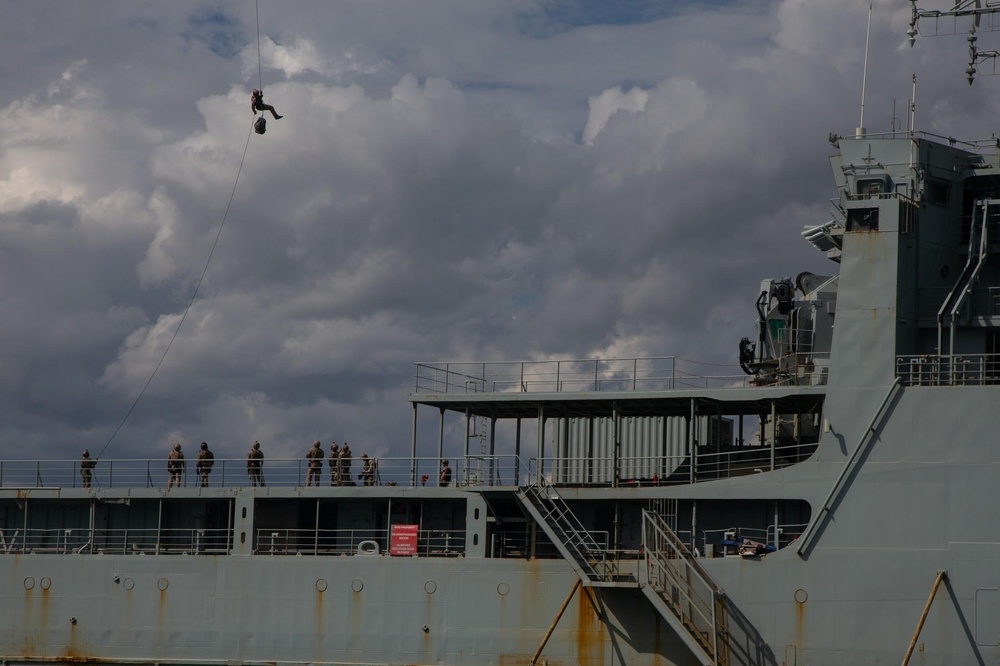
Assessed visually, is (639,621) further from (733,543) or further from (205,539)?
(205,539)

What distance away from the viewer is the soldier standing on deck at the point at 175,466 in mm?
35344

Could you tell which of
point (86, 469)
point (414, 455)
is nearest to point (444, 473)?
point (414, 455)

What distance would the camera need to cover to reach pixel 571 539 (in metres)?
29.6

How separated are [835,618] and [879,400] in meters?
4.85

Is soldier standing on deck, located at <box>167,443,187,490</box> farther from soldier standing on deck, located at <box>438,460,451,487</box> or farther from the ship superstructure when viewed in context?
soldier standing on deck, located at <box>438,460,451,487</box>

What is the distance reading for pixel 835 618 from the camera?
27.2m

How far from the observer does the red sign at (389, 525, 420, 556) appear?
31.8 meters

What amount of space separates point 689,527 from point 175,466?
14.9 metres

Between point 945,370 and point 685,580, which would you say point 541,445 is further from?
point 945,370

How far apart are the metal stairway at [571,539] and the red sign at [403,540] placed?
3.33m

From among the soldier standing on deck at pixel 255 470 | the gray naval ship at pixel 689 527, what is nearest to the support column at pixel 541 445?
the gray naval ship at pixel 689 527

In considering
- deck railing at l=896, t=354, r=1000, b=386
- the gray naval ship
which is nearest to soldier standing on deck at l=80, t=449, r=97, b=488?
the gray naval ship

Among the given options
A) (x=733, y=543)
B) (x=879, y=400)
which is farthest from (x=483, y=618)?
(x=879, y=400)

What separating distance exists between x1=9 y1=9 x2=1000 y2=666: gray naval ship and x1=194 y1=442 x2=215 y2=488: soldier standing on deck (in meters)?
0.33
